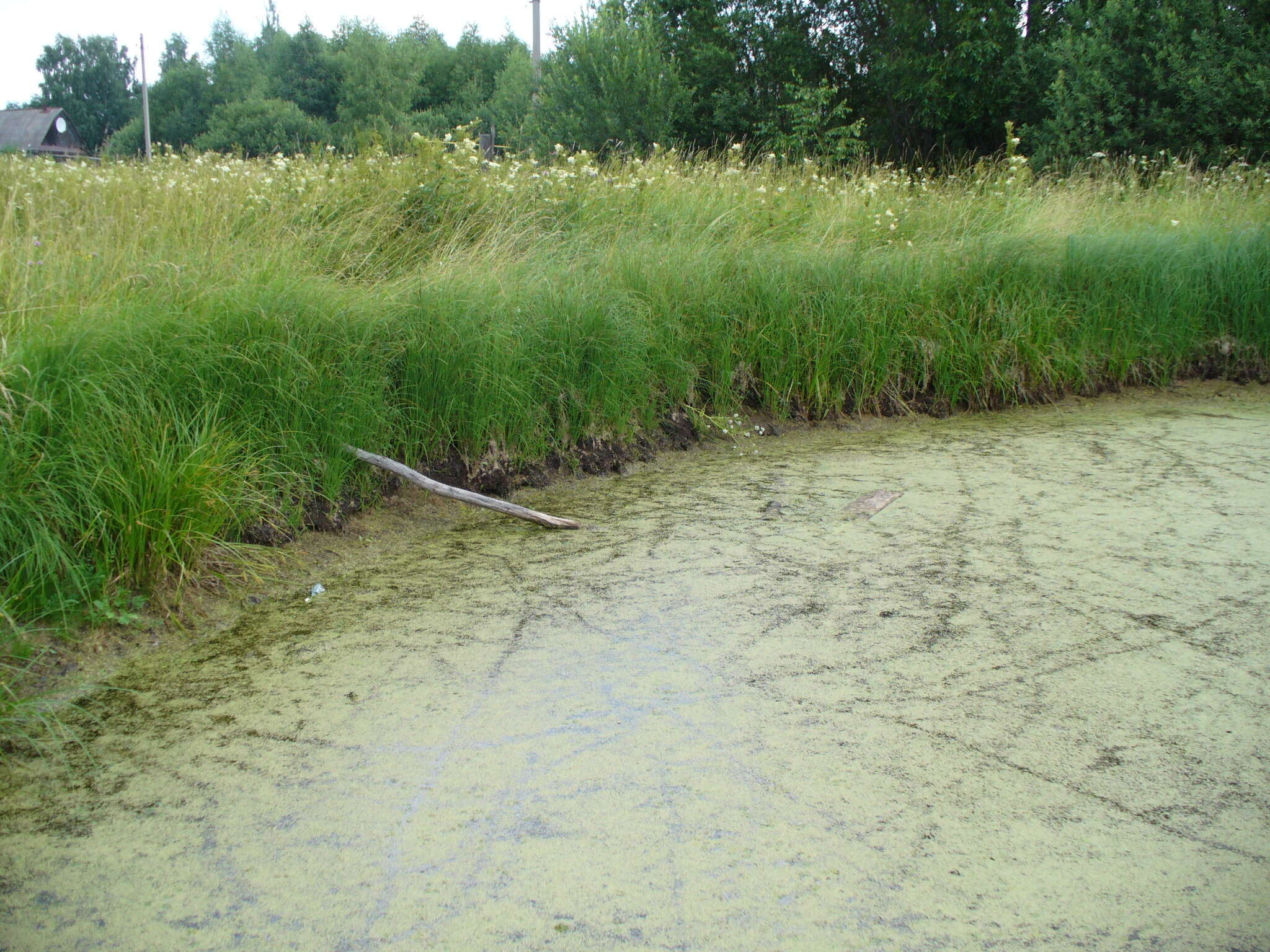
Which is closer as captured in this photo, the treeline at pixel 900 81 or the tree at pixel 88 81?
the treeline at pixel 900 81

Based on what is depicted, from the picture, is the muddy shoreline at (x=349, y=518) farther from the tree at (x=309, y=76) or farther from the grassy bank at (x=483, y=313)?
the tree at (x=309, y=76)

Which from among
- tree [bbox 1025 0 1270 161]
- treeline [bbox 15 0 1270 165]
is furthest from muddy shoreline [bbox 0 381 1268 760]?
tree [bbox 1025 0 1270 161]

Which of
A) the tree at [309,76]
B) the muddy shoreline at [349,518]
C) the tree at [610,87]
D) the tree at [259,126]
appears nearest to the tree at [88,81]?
the tree at [309,76]

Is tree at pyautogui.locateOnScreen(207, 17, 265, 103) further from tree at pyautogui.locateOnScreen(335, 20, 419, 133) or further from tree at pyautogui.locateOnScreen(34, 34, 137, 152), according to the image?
tree at pyautogui.locateOnScreen(34, 34, 137, 152)

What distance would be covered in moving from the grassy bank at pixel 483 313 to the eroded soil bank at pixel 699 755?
1.34 ft

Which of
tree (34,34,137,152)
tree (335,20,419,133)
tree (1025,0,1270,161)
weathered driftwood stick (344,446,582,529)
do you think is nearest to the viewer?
weathered driftwood stick (344,446,582,529)

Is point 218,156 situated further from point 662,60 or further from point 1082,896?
point 662,60

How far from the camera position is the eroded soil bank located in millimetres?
1292

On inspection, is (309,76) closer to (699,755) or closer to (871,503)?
(871,503)

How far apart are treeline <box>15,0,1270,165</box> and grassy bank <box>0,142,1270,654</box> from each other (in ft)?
4.66

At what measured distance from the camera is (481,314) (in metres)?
3.30

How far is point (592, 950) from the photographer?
122cm

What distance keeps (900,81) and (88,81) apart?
140ft

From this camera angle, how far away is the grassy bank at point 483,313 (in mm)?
2275
